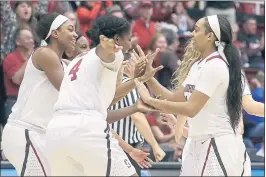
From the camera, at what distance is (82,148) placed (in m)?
6.09

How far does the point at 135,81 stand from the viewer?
6730 millimetres

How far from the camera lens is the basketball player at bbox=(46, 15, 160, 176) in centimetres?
612

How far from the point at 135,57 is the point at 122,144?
811 mm

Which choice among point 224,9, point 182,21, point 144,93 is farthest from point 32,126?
point 224,9

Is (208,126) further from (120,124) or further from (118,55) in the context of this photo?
(120,124)

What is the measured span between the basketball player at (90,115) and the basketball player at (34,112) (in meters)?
0.39

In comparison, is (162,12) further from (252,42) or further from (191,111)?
(191,111)

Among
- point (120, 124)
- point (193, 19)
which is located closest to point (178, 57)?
point (193, 19)

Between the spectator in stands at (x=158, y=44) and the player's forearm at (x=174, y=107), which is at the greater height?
the spectator in stands at (x=158, y=44)

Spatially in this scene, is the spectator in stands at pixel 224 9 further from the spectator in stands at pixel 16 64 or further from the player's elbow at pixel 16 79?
the player's elbow at pixel 16 79

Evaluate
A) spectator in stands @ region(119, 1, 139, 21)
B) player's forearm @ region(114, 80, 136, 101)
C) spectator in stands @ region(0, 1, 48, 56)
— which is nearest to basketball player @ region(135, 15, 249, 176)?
player's forearm @ region(114, 80, 136, 101)

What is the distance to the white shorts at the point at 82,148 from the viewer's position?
6.11 m

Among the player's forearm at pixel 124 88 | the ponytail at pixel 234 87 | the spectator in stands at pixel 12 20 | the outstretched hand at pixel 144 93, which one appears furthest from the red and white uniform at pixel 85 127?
the spectator in stands at pixel 12 20

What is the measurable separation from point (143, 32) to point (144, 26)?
17 centimetres
